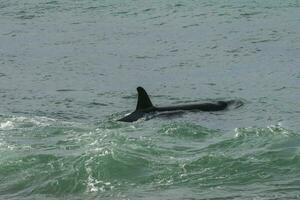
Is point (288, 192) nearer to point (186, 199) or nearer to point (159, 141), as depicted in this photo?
point (186, 199)

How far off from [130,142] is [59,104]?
6279 mm

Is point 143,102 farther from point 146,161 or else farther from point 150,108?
point 146,161

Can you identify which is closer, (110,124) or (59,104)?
(110,124)

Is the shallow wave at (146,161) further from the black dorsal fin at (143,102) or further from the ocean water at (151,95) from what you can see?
the black dorsal fin at (143,102)

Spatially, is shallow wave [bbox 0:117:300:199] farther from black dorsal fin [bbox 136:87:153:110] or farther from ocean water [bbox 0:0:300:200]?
black dorsal fin [bbox 136:87:153:110]

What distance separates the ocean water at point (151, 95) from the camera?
13.4 meters

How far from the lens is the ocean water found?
43.9 feet

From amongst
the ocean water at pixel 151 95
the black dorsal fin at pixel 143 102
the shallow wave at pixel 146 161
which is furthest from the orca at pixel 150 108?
the shallow wave at pixel 146 161

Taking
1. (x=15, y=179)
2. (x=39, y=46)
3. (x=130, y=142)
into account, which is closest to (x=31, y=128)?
(x=130, y=142)

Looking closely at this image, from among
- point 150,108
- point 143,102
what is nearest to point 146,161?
point 150,108

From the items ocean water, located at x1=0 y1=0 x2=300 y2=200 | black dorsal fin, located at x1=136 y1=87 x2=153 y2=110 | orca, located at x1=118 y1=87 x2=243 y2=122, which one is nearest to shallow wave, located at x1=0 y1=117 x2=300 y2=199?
ocean water, located at x1=0 y1=0 x2=300 y2=200

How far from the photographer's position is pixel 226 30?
3194 cm

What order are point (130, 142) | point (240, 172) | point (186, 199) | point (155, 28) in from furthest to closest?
point (155, 28) < point (130, 142) < point (240, 172) < point (186, 199)

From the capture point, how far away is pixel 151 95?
22844 millimetres
